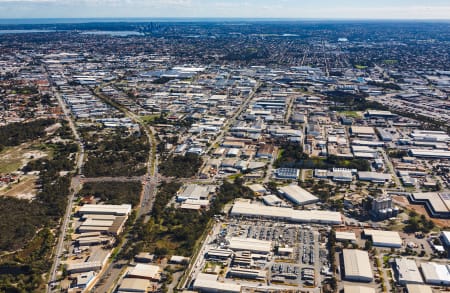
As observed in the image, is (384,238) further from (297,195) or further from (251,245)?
(251,245)

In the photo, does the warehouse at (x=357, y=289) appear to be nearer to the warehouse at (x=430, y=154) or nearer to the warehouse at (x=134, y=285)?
the warehouse at (x=134, y=285)

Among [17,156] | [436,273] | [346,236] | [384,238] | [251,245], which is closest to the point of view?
[436,273]

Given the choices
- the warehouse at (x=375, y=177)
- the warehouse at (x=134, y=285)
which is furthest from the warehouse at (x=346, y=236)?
the warehouse at (x=134, y=285)

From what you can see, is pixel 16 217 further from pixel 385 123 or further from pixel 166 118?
pixel 385 123

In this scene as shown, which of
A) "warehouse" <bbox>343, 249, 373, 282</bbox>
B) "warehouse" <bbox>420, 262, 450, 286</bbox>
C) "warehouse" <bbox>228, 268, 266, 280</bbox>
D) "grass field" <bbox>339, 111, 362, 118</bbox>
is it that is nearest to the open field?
"warehouse" <bbox>228, 268, 266, 280</bbox>

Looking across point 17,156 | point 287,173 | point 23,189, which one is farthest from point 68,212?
point 287,173

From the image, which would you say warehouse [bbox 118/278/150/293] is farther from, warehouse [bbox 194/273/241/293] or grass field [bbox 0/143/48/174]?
grass field [bbox 0/143/48/174]
